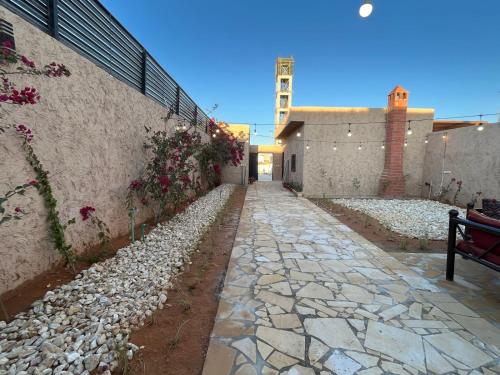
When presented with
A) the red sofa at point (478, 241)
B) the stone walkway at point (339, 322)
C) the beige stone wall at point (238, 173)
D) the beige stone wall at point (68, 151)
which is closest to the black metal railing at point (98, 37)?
the beige stone wall at point (68, 151)

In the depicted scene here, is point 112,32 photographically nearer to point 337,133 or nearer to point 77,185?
point 77,185

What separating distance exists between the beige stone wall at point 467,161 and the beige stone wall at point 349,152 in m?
0.52

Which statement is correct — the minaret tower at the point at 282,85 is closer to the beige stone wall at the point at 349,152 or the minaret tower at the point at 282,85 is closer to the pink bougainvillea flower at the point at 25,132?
the beige stone wall at the point at 349,152

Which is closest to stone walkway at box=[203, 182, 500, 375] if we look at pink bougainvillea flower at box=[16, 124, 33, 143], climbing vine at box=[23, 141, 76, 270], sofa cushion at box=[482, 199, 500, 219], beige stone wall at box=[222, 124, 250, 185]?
climbing vine at box=[23, 141, 76, 270]

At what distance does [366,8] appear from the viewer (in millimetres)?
3363

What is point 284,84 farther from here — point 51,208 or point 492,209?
point 51,208

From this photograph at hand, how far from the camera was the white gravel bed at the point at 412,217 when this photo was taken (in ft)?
17.1

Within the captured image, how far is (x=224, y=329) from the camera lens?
6.76 feet

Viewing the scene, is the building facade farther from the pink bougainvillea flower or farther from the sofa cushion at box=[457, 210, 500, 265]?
the pink bougainvillea flower

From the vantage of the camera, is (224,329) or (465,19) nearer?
(224,329)

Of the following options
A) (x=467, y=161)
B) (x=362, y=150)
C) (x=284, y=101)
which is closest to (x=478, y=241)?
(x=467, y=161)

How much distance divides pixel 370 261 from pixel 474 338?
63.6 inches

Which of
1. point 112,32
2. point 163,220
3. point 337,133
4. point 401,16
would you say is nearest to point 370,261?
point 163,220

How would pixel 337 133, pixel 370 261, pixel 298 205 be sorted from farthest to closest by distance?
pixel 337 133
pixel 298 205
pixel 370 261
